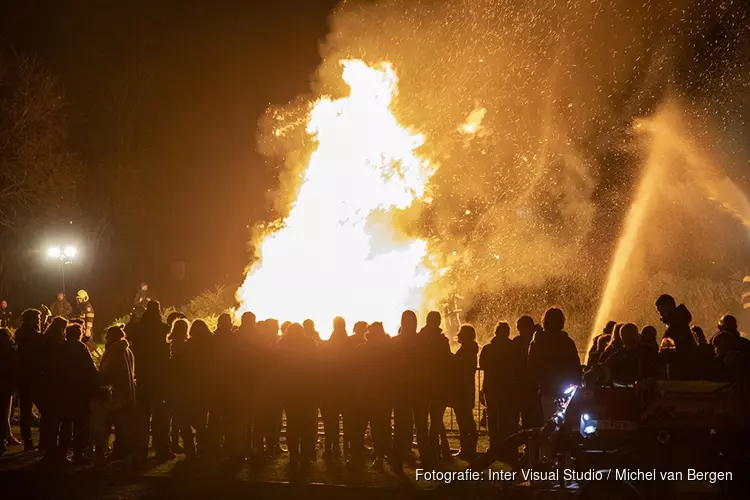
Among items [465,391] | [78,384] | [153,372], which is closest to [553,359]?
[465,391]

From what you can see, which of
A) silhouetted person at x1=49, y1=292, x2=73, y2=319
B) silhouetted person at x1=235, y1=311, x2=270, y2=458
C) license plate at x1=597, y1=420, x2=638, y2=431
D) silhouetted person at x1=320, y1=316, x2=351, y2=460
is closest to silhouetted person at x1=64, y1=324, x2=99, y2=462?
silhouetted person at x1=235, y1=311, x2=270, y2=458

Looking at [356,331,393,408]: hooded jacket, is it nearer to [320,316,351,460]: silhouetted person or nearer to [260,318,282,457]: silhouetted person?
[320,316,351,460]: silhouetted person

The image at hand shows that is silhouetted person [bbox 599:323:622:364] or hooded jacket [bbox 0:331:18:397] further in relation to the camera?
hooded jacket [bbox 0:331:18:397]

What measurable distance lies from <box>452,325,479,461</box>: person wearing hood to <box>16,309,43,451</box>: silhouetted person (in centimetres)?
546

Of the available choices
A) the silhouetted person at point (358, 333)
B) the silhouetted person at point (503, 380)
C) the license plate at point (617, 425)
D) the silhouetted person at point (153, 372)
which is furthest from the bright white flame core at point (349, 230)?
the license plate at point (617, 425)

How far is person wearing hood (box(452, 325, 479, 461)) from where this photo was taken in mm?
10180

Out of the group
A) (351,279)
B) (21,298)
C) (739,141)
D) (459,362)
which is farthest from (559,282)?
(21,298)

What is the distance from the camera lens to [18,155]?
29859 mm

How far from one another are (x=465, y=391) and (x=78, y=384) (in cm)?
497

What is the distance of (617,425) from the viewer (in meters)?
6.92

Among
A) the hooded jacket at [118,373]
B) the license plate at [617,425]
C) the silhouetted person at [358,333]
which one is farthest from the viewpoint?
the silhouetted person at [358,333]

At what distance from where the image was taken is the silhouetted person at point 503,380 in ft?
33.2

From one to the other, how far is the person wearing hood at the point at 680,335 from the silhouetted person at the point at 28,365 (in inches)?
309

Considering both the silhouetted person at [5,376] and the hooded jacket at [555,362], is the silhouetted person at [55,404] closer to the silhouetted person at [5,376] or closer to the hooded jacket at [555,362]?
the silhouetted person at [5,376]
